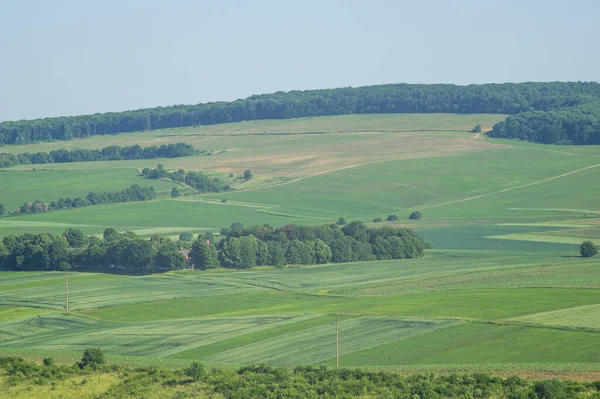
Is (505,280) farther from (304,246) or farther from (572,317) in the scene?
(304,246)

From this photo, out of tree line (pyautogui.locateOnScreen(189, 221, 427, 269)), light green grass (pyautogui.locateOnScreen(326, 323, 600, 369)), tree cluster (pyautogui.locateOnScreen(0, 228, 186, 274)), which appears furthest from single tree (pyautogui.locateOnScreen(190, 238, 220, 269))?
light green grass (pyautogui.locateOnScreen(326, 323, 600, 369))

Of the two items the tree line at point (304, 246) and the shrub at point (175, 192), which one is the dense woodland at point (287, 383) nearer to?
the tree line at point (304, 246)

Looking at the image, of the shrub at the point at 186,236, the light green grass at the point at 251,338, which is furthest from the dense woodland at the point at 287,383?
the shrub at the point at 186,236

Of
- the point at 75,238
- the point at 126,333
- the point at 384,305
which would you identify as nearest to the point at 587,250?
the point at 384,305

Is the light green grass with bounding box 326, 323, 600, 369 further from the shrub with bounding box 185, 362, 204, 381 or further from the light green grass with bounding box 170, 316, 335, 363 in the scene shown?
the light green grass with bounding box 170, 316, 335, 363

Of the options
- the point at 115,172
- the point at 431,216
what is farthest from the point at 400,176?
the point at 115,172

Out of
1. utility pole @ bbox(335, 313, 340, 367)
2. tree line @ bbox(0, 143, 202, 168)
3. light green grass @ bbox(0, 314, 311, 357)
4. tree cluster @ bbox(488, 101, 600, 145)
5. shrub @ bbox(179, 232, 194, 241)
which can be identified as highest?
tree cluster @ bbox(488, 101, 600, 145)

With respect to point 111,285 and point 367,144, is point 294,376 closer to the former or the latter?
point 111,285
